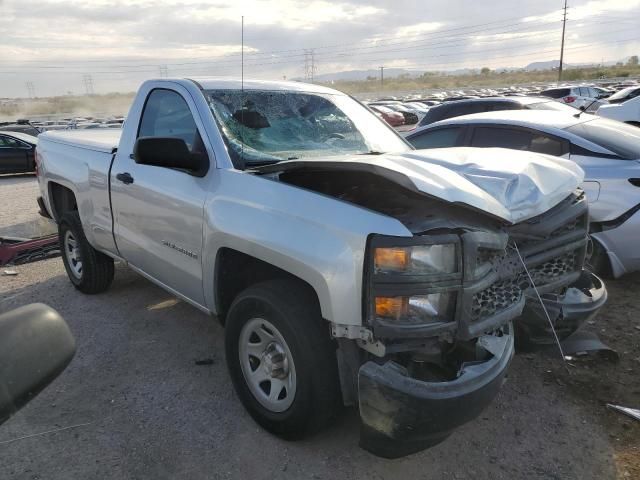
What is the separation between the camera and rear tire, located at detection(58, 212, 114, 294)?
501 cm

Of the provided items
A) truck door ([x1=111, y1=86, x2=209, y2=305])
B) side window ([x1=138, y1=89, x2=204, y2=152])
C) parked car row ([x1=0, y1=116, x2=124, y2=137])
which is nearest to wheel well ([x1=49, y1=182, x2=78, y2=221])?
truck door ([x1=111, y1=86, x2=209, y2=305])

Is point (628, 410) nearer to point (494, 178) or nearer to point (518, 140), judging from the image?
point (494, 178)

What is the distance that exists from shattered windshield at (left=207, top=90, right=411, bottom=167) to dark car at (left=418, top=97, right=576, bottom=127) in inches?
192

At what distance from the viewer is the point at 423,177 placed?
244cm

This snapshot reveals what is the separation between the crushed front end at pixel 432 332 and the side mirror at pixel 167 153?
142 cm

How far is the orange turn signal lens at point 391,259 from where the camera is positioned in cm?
224

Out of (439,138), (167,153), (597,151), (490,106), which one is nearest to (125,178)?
(167,153)

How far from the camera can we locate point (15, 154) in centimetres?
1566

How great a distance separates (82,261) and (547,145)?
15.5ft

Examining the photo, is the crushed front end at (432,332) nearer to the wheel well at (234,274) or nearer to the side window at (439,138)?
the wheel well at (234,274)

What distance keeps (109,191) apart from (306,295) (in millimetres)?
2336

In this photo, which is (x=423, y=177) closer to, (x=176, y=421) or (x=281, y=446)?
(x=281, y=446)

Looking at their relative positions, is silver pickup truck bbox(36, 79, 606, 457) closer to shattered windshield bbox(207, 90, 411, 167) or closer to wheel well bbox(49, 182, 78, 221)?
shattered windshield bbox(207, 90, 411, 167)

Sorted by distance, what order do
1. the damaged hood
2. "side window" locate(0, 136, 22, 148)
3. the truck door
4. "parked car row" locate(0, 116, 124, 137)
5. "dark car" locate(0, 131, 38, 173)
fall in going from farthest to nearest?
"parked car row" locate(0, 116, 124, 137) → "side window" locate(0, 136, 22, 148) → "dark car" locate(0, 131, 38, 173) → the truck door → the damaged hood
